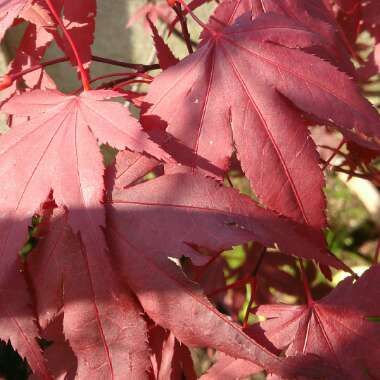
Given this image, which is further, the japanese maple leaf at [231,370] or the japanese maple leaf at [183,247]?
the japanese maple leaf at [231,370]

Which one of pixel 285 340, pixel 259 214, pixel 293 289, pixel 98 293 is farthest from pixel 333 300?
pixel 293 289

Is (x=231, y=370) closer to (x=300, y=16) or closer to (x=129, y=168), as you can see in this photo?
(x=129, y=168)

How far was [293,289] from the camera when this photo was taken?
3.93ft

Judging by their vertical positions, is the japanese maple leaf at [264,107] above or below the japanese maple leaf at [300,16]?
below

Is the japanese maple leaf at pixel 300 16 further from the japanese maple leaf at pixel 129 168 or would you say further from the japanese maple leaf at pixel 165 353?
the japanese maple leaf at pixel 165 353

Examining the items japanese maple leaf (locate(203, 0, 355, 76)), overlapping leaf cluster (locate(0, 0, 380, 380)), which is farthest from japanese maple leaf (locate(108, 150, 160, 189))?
japanese maple leaf (locate(203, 0, 355, 76))

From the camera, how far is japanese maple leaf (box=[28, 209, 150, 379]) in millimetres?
568

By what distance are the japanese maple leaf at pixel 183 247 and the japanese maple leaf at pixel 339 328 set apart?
3.1 inches

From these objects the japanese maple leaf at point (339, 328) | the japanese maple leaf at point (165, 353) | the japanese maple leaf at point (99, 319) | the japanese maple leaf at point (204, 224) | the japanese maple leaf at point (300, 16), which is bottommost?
the japanese maple leaf at point (165, 353)

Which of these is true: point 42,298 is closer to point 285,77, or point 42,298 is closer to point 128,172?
point 128,172

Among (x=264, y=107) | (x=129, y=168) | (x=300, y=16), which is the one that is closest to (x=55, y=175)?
(x=129, y=168)

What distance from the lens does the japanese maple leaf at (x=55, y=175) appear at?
561mm

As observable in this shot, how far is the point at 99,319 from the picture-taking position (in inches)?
22.5

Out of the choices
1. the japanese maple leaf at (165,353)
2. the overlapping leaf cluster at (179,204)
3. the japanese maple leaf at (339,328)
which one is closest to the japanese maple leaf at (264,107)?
the overlapping leaf cluster at (179,204)
